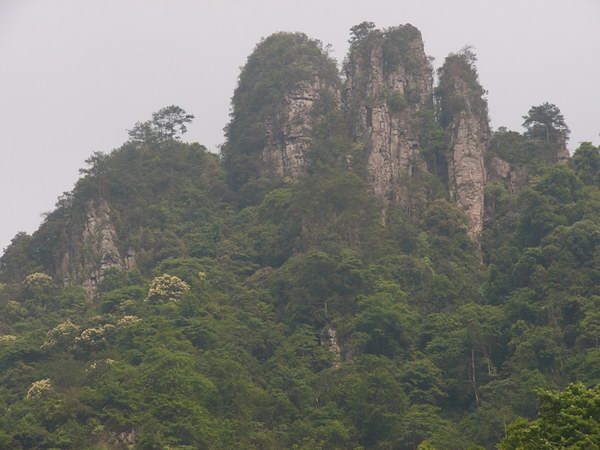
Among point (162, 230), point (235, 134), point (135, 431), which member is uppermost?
point (235, 134)

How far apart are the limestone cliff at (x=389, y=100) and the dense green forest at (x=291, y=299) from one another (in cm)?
111

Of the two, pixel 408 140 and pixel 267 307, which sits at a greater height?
pixel 408 140

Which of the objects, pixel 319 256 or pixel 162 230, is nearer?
pixel 319 256

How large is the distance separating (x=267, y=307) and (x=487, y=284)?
33.4 ft

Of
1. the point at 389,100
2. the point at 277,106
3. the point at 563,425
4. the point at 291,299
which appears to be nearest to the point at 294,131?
the point at 277,106

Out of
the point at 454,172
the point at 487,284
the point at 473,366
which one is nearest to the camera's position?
the point at 473,366

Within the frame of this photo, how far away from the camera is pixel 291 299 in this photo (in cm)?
6419

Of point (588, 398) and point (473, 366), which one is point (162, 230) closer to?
point (473, 366)

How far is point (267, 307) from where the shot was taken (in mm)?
64625

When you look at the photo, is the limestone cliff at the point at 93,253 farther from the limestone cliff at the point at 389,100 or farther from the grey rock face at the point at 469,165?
the grey rock face at the point at 469,165

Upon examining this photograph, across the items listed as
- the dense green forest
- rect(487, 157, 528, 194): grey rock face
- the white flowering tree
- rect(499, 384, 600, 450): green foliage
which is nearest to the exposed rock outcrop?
the dense green forest

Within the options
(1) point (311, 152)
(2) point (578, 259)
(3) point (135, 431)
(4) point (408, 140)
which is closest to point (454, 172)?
(4) point (408, 140)

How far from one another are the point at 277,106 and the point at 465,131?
464 inches

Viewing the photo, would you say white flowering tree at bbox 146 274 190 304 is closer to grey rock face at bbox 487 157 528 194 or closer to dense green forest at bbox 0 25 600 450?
dense green forest at bbox 0 25 600 450
